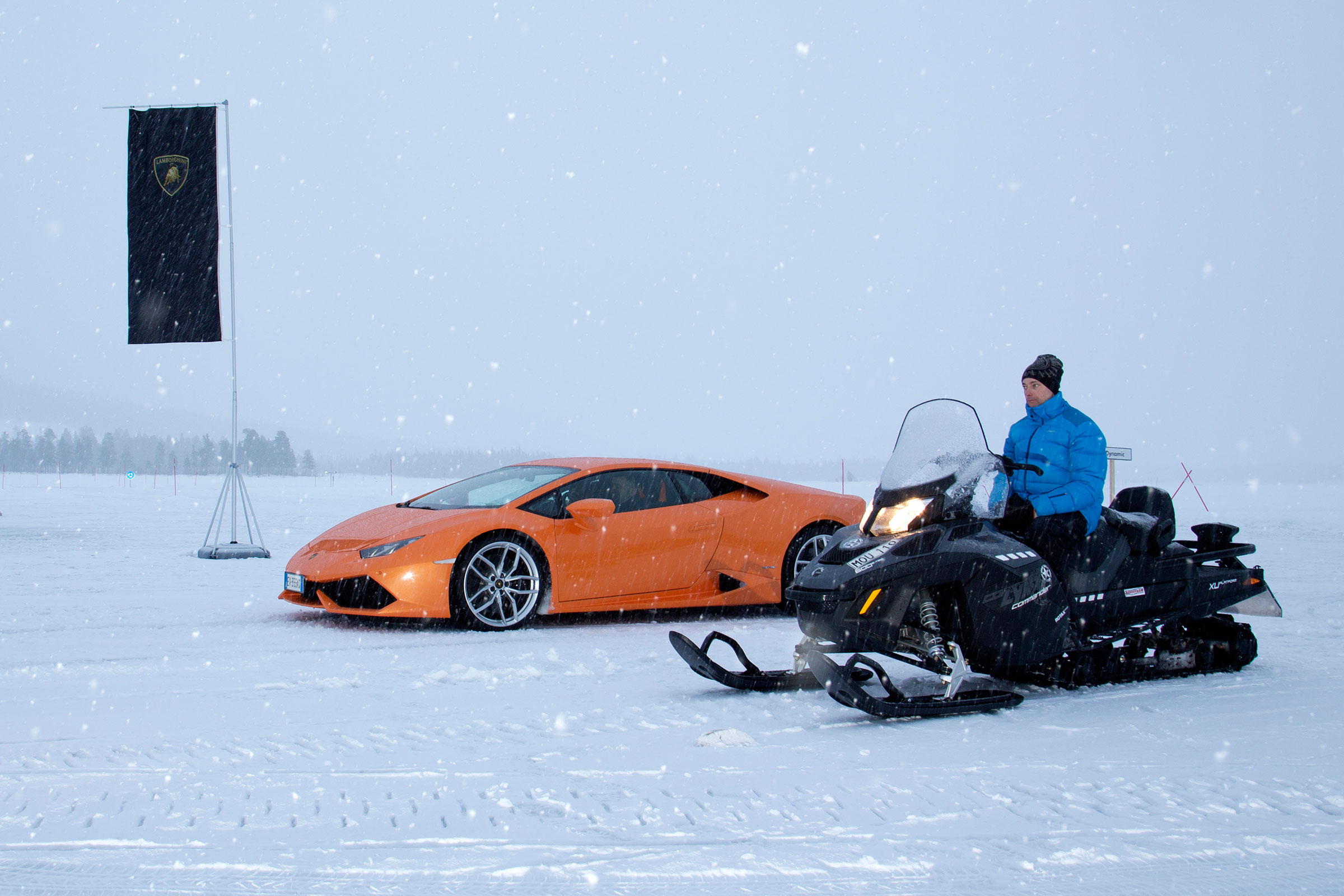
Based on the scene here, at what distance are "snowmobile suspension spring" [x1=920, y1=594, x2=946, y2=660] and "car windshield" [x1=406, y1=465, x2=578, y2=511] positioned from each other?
327cm

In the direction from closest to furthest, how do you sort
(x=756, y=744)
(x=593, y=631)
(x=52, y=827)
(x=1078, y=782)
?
(x=52, y=827) < (x=1078, y=782) < (x=756, y=744) < (x=593, y=631)

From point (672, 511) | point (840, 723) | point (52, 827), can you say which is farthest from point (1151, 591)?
point (52, 827)

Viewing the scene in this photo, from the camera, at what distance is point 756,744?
381 cm

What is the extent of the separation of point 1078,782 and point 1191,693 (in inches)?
71.4

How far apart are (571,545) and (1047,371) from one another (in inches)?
129

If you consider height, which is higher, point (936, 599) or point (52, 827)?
point (936, 599)

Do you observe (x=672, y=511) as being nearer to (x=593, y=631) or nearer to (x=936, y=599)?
(x=593, y=631)

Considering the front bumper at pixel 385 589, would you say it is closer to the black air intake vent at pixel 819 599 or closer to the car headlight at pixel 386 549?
the car headlight at pixel 386 549

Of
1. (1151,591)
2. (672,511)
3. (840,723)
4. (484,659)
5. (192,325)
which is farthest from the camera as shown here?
(192,325)

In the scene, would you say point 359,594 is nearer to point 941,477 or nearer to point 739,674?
point 739,674

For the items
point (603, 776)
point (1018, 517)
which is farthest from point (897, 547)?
point (603, 776)

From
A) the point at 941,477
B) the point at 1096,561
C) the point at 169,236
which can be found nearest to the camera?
the point at 941,477

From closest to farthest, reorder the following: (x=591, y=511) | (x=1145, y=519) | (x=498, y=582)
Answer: (x=1145, y=519)
(x=498, y=582)
(x=591, y=511)

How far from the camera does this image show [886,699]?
4242mm
